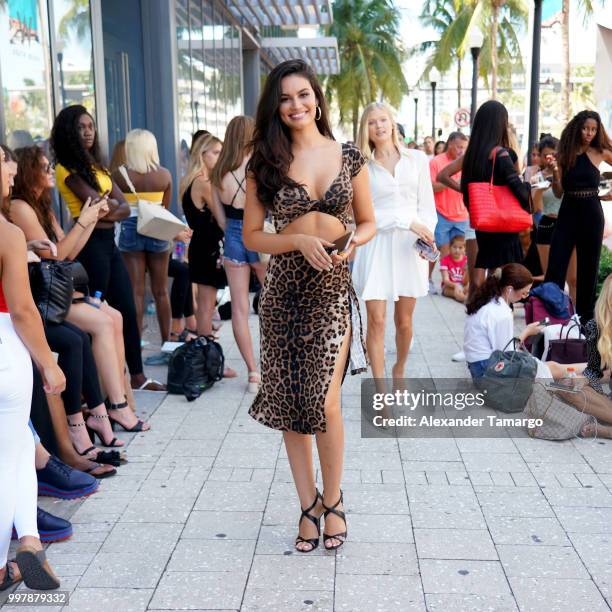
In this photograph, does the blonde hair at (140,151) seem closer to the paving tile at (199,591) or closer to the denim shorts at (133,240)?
the denim shorts at (133,240)

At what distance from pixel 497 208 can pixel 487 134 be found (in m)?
0.61

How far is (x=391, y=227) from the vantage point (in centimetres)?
534

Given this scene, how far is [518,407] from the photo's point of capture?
5.47 metres

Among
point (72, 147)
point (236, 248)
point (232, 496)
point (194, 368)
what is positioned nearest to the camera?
point (232, 496)

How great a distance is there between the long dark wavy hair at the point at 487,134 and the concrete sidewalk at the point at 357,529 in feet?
8.56

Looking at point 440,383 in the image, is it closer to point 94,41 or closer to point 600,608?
point 600,608

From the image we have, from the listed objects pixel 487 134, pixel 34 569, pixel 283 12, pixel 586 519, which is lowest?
pixel 586 519

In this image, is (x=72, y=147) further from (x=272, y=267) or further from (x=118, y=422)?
(x=272, y=267)

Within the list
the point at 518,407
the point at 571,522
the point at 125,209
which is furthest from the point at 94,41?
the point at 571,522

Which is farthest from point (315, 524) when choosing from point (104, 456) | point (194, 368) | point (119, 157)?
point (119, 157)

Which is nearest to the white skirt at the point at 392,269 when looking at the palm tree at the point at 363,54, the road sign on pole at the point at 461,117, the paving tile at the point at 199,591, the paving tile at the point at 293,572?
the paving tile at the point at 293,572

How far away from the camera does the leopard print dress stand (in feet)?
11.4

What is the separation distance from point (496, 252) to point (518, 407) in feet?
6.79

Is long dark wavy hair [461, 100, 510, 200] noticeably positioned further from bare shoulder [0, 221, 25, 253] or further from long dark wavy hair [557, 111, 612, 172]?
bare shoulder [0, 221, 25, 253]
